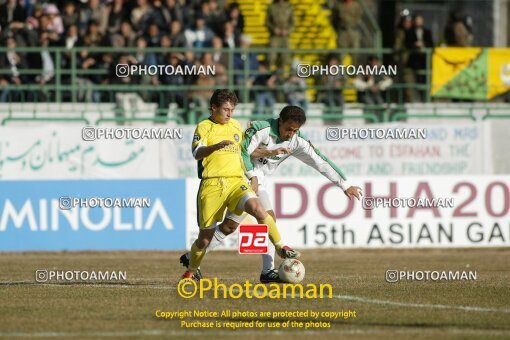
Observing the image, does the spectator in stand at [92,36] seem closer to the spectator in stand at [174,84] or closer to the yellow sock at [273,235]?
the spectator in stand at [174,84]

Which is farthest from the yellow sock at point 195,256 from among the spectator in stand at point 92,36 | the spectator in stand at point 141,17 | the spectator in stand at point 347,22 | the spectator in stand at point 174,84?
the spectator in stand at point 347,22

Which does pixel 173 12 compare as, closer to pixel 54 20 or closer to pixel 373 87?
pixel 54 20

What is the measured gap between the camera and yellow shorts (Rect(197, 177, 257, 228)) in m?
12.9

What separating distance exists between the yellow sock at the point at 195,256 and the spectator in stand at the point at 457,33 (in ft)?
49.1

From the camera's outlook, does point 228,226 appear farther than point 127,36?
No

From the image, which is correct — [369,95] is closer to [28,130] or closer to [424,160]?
[424,160]

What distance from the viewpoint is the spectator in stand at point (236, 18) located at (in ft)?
85.8

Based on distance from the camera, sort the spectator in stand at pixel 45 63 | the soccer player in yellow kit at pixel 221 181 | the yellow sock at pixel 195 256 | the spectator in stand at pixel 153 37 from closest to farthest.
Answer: the soccer player in yellow kit at pixel 221 181, the yellow sock at pixel 195 256, the spectator in stand at pixel 45 63, the spectator in stand at pixel 153 37

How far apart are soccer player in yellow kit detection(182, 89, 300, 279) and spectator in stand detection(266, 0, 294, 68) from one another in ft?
42.0

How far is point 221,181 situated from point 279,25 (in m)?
13.3

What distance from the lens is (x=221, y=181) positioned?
42.6 ft

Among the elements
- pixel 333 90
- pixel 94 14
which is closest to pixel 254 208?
pixel 333 90

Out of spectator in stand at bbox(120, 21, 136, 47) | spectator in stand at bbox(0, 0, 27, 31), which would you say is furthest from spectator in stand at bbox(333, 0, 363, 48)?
spectator in stand at bbox(0, 0, 27, 31)

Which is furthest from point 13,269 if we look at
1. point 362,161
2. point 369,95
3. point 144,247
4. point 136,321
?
point 369,95
